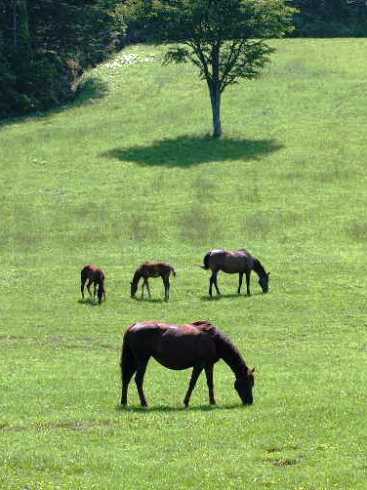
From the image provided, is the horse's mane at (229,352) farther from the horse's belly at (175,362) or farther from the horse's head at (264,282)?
the horse's head at (264,282)

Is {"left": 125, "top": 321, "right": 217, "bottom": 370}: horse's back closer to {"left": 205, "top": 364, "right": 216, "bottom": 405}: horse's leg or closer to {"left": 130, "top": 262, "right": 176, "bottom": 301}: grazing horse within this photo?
{"left": 205, "top": 364, "right": 216, "bottom": 405}: horse's leg

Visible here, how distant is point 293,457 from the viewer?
64.6ft

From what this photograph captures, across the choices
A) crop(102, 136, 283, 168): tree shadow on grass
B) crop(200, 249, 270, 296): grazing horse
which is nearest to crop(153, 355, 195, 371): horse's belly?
crop(200, 249, 270, 296): grazing horse

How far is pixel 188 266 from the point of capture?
5134 cm

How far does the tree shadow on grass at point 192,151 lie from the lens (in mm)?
76625

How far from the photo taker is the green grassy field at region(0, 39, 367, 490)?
66.4 ft

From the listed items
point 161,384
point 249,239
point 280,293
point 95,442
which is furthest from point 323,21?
point 95,442

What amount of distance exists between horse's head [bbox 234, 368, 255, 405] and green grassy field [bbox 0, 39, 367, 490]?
1.26 ft

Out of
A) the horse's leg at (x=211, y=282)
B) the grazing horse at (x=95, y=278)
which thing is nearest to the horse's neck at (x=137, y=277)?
the grazing horse at (x=95, y=278)

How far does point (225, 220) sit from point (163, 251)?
792 cm

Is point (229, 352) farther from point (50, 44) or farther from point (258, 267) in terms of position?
point (50, 44)

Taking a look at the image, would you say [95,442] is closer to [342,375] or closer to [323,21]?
[342,375]

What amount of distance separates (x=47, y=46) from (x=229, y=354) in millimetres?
77957

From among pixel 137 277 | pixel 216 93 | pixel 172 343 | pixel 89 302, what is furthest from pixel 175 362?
pixel 216 93
